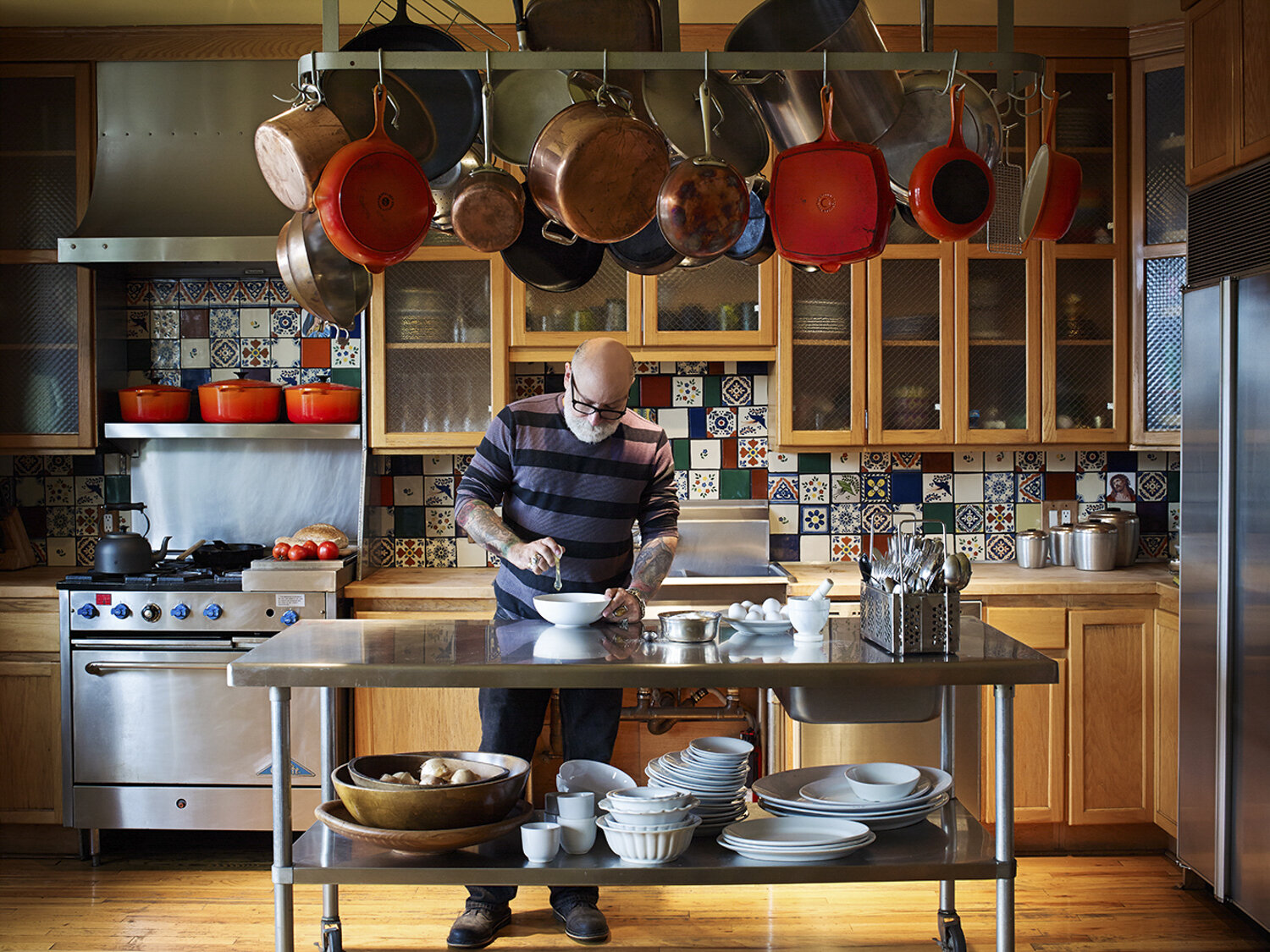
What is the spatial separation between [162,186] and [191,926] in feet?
8.09

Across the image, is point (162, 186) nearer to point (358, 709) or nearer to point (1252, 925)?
point (358, 709)

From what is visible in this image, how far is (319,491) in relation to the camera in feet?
14.3

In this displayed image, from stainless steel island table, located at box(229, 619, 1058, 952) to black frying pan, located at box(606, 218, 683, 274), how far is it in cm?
80

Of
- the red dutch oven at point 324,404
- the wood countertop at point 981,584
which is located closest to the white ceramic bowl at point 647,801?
the wood countertop at point 981,584

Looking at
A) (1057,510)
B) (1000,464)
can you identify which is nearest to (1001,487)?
(1000,464)

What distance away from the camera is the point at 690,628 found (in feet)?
7.65

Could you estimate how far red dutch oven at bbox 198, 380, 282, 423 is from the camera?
4.06 meters

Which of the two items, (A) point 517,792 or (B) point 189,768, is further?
(B) point 189,768

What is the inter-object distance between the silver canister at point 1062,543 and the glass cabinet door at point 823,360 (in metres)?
0.84

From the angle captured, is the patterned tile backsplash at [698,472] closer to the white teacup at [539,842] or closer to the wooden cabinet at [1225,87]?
the wooden cabinet at [1225,87]

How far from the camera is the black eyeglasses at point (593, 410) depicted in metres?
2.90

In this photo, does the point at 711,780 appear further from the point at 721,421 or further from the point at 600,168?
the point at 721,421

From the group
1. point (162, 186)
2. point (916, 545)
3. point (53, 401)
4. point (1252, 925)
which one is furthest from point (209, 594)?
point (1252, 925)

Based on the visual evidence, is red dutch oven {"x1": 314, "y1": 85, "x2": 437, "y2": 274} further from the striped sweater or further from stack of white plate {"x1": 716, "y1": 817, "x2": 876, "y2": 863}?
stack of white plate {"x1": 716, "y1": 817, "x2": 876, "y2": 863}
